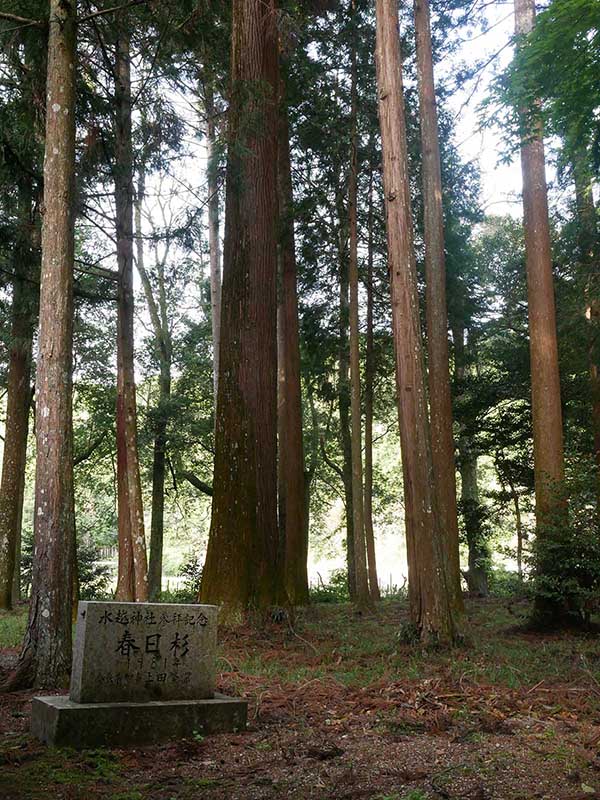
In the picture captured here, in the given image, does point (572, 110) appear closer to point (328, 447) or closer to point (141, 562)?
point (141, 562)

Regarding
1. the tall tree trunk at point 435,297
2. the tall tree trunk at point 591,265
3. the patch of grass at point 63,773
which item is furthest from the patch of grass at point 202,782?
the tall tree trunk at point 591,265

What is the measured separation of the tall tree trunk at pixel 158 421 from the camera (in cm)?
2031

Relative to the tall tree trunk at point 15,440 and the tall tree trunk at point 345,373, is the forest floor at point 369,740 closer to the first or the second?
the tall tree trunk at point 15,440

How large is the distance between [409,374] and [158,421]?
13.4m

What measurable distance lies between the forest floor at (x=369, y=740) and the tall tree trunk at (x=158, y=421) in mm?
11951

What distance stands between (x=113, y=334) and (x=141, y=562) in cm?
1054

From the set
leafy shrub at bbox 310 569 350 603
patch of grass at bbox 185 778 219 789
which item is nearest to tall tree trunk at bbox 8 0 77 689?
patch of grass at bbox 185 778 219 789

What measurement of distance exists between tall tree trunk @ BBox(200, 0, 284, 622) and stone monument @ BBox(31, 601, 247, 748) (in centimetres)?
386

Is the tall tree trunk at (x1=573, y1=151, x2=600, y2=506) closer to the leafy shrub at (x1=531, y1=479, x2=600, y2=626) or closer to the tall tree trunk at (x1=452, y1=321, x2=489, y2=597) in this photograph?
the leafy shrub at (x1=531, y1=479, x2=600, y2=626)

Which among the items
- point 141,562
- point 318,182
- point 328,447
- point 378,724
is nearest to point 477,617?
point 141,562

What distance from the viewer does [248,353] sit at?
10594 millimetres

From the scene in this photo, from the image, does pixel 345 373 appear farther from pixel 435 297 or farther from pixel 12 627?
pixel 12 627

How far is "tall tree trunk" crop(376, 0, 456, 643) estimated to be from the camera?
8438 mm

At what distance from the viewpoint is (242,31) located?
37.6ft
